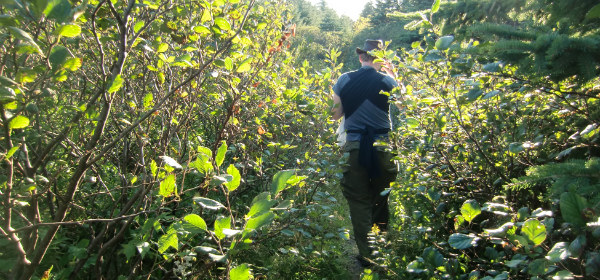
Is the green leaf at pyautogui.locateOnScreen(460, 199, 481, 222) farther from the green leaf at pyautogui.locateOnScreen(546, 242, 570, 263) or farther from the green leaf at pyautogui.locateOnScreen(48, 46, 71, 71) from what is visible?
the green leaf at pyautogui.locateOnScreen(48, 46, 71, 71)

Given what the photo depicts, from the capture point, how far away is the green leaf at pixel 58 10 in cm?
107

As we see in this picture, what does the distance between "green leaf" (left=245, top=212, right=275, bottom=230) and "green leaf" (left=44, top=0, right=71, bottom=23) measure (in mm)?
805

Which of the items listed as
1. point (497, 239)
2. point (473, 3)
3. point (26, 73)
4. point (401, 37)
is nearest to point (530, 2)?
point (473, 3)

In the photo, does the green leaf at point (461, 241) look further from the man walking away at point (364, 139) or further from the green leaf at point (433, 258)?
the man walking away at point (364, 139)

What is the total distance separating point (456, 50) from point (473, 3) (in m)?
0.66

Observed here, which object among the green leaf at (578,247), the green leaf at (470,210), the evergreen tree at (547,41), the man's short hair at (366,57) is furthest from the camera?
the man's short hair at (366,57)

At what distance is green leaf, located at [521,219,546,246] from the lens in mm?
1162

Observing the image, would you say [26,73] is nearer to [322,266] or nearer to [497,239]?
[497,239]

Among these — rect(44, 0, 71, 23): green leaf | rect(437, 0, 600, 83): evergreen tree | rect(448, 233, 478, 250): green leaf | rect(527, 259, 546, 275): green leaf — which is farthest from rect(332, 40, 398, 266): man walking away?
rect(44, 0, 71, 23): green leaf

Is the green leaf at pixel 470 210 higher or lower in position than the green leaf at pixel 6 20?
lower

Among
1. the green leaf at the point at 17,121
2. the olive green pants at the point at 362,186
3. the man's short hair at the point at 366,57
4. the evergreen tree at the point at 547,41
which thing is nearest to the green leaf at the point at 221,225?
the green leaf at the point at 17,121

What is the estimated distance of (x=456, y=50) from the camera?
1.96m

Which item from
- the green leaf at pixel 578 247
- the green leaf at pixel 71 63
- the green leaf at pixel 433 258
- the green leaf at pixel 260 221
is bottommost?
the green leaf at pixel 433 258

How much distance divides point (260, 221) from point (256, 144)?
2388mm
